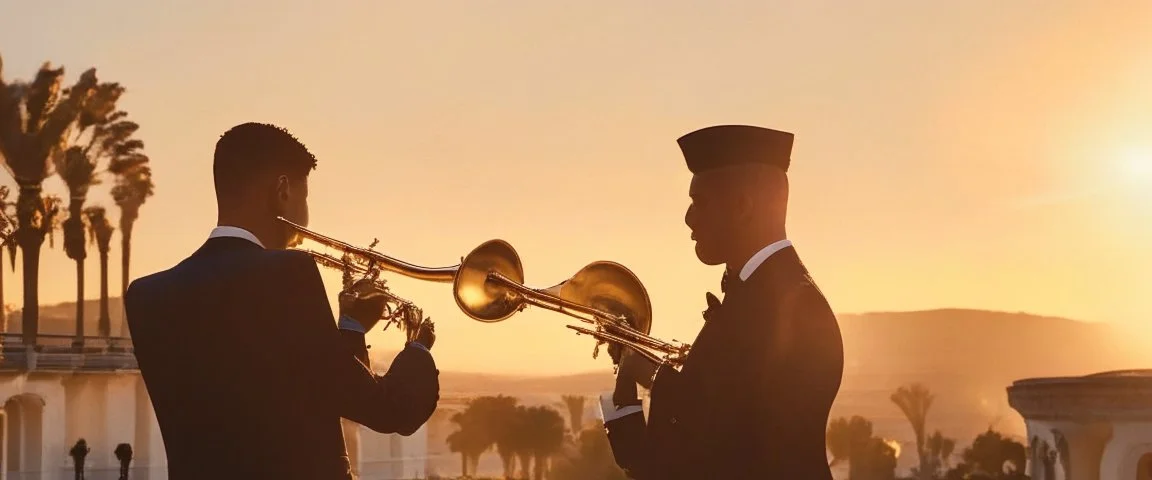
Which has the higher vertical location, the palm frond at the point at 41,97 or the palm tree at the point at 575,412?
the palm frond at the point at 41,97

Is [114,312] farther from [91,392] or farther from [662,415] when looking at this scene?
[662,415]

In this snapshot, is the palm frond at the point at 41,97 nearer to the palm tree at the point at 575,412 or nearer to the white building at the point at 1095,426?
the palm tree at the point at 575,412

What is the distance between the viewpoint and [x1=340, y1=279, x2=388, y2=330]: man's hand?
20.7ft

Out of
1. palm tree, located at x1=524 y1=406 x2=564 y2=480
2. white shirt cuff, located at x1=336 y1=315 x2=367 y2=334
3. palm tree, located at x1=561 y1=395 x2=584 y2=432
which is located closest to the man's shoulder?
white shirt cuff, located at x1=336 y1=315 x2=367 y2=334

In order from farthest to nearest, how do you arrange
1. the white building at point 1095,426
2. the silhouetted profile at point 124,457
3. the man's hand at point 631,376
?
the white building at point 1095,426, the silhouetted profile at point 124,457, the man's hand at point 631,376

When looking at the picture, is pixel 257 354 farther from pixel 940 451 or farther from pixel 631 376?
pixel 940 451

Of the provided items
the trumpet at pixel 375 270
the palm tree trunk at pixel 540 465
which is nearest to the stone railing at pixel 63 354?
the palm tree trunk at pixel 540 465

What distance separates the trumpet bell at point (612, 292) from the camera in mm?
6887

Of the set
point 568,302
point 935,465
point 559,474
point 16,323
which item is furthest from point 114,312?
point 568,302

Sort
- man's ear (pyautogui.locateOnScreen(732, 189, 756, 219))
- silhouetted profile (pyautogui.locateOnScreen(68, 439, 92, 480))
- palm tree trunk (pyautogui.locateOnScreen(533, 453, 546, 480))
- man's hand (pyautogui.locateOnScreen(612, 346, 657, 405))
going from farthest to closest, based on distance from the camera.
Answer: palm tree trunk (pyautogui.locateOnScreen(533, 453, 546, 480)) → silhouetted profile (pyautogui.locateOnScreen(68, 439, 92, 480)) → man's hand (pyautogui.locateOnScreen(612, 346, 657, 405)) → man's ear (pyautogui.locateOnScreen(732, 189, 756, 219))

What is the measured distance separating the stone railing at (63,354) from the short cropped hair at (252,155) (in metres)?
41.6

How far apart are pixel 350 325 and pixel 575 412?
6212 centimetres

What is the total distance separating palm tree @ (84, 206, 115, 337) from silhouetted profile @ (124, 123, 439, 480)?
48.8 meters

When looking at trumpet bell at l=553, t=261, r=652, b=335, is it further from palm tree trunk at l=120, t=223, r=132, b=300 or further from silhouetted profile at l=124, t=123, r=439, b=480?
palm tree trunk at l=120, t=223, r=132, b=300
